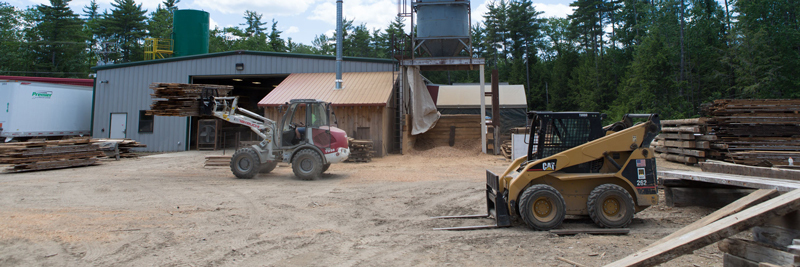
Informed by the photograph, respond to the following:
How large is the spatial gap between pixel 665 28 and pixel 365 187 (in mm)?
40164

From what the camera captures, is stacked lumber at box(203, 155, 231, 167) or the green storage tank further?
the green storage tank

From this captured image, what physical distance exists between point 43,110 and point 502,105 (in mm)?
26055

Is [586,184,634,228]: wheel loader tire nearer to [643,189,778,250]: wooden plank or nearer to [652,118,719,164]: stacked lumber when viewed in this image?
[643,189,778,250]: wooden plank

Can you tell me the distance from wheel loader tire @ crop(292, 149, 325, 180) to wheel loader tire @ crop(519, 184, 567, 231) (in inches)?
296

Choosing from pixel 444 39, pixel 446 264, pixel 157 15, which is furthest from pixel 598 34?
pixel 157 15

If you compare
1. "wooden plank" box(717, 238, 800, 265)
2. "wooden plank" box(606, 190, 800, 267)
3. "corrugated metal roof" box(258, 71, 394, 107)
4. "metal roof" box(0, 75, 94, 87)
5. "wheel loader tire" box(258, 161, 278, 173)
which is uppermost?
"metal roof" box(0, 75, 94, 87)

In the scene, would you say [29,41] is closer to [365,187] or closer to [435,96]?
[435,96]

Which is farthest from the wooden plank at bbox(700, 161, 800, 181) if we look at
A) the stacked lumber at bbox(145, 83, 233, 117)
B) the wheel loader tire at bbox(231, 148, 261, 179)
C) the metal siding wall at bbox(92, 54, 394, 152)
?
the metal siding wall at bbox(92, 54, 394, 152)

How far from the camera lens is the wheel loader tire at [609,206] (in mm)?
6512

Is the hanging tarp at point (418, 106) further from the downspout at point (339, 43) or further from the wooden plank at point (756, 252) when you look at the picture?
the wooden plank at point (756, 252)

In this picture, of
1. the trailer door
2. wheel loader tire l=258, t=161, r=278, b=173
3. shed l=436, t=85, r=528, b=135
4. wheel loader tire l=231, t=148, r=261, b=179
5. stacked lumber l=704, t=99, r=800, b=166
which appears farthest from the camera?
shed l=436, t=85, r=528, b=135

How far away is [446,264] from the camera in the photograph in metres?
5.11

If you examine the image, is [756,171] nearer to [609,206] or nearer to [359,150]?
[609,206]

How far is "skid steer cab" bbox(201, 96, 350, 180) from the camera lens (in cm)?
1286
